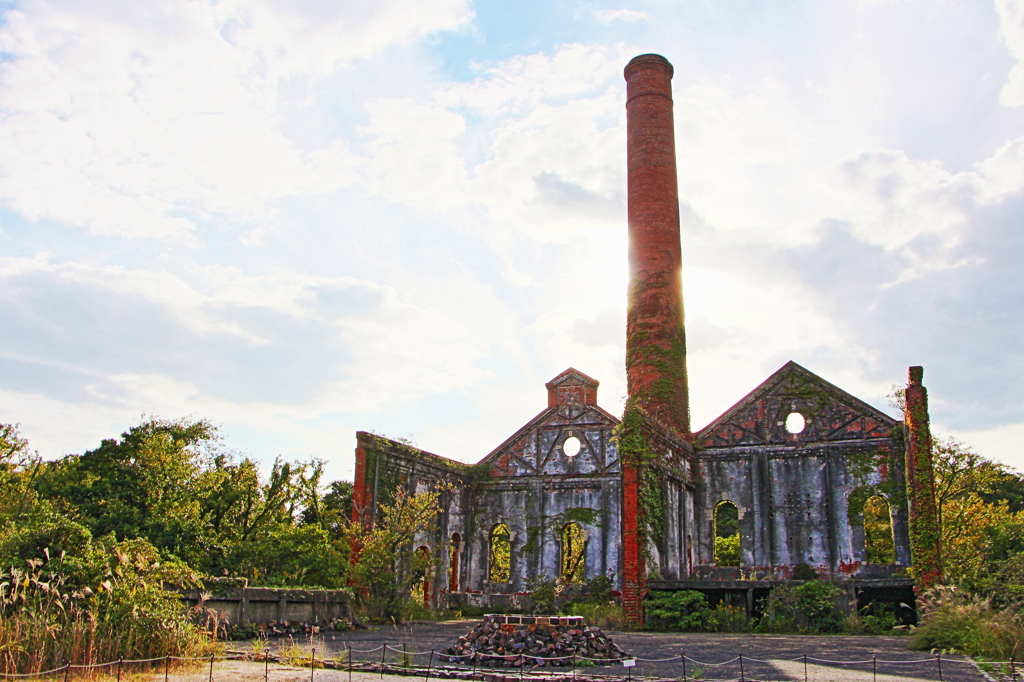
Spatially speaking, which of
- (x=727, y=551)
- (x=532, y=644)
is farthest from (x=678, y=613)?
(x=727, y=551)

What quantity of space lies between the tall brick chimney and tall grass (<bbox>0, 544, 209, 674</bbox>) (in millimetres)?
16464

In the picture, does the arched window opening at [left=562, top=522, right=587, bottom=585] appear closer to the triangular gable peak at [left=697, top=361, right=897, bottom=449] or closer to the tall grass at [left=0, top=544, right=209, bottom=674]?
the triangular gable peak at [left=697, top=361, right=897, bottom=449]

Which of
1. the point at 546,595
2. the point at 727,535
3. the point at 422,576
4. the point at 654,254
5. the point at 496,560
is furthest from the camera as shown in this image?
the point at 727,535

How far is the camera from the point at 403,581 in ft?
68.8

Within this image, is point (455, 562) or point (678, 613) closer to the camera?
point (678, 613)

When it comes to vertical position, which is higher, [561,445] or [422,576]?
[561,445]

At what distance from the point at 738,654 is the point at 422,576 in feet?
35.2

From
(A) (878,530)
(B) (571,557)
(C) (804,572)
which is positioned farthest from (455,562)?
(A) (878,530)

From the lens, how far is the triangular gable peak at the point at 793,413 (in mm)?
23562

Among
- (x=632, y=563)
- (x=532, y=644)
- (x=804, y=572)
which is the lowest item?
(x=532, y=644)

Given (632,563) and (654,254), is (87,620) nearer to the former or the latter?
(632,563)

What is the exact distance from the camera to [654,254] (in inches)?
1013

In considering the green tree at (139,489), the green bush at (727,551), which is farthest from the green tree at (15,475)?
the green bush at (727,551)

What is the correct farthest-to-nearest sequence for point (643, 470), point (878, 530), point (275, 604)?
point (878, 530), point (643, 470), point (275, 604)
